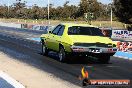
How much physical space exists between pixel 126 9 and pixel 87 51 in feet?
170

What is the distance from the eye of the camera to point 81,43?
15906mm

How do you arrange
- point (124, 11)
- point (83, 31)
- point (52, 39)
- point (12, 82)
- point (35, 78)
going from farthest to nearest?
point (124, 11), point (52, 39), point (83, 31), point (35, 78), point (12, 82)

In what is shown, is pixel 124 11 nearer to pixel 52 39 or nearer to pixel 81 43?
pixel 52 39

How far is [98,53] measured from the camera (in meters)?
16.1

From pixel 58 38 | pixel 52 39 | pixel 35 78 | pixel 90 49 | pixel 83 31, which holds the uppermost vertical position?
pixel 83 31

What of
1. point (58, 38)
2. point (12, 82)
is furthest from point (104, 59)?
point (12, 82)

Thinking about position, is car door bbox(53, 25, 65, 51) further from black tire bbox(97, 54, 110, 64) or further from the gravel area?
the gravel area

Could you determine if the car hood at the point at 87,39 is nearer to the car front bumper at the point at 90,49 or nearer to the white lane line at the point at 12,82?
the car front bumper at the point at 90,49

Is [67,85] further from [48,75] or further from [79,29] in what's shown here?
[79,29]

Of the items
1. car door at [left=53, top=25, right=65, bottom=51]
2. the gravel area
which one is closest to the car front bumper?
car door at [left=53, top=25, right=65, bottom=51]

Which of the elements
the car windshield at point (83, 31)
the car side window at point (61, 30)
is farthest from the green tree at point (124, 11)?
the car windshield at point (83, 31)

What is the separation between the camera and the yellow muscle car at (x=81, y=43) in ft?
52.3

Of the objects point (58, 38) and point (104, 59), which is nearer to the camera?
point (104, 59)

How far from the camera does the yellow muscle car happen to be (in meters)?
15.9
